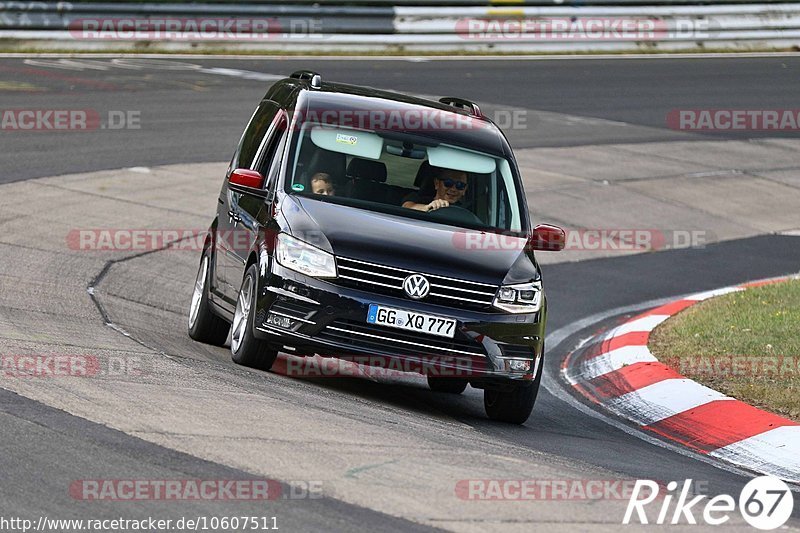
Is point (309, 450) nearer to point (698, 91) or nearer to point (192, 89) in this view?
point (192, 89)

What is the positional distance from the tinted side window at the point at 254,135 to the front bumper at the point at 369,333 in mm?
1867

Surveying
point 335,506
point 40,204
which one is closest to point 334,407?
point 335,506

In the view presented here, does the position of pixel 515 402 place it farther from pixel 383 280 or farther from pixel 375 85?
pixel 375 85

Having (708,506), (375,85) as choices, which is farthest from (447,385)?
(375,85)

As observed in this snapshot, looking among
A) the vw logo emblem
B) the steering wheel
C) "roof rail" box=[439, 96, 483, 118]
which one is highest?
"roof rail" box=[439, 96, 483, 118]

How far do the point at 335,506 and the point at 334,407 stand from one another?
218 cm

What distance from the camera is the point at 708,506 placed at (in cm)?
652

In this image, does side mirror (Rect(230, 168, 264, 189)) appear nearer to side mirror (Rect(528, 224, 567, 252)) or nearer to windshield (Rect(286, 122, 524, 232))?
windshield (Rect(286, 122, 524, 232))

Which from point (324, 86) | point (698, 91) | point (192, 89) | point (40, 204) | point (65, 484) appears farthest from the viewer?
point (698, 91)

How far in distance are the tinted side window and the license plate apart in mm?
2316

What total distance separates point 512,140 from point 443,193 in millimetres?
12339

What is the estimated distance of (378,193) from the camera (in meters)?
9.35

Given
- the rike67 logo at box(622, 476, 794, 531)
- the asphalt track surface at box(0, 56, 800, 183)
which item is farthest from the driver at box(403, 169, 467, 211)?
the asphalt track surface at box(0, 56, 800, 183)

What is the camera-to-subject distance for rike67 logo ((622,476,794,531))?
244 inches
